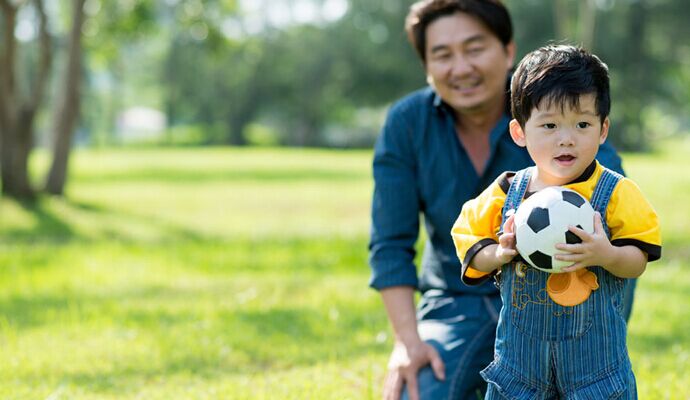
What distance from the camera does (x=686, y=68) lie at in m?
45.9

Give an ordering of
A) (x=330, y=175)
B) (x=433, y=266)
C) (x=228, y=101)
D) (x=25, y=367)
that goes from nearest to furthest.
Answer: (x=433, y=266) → (x=25, y=367) → (x=330, y=175) → (x=228, y=101)

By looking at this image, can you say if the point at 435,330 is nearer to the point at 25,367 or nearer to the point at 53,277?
the point at 25,367

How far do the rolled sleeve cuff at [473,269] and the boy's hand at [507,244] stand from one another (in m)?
0.11

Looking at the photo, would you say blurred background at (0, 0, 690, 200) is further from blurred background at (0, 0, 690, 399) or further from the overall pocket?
the overall pocket

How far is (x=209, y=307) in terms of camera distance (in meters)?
5.93

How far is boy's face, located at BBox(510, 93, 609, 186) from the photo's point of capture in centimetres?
216

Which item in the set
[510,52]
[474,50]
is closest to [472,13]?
[474,50]

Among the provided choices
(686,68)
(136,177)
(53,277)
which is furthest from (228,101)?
(53,277)

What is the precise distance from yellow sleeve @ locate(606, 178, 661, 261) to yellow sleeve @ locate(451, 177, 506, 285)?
32 cm

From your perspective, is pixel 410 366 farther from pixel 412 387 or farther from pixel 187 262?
pixel 187 262

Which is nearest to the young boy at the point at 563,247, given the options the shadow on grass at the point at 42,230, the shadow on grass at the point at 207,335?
the shadow on grass at the point at 207,335

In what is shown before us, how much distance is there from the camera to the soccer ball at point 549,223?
2090 mm

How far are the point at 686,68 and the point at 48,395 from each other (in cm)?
4724

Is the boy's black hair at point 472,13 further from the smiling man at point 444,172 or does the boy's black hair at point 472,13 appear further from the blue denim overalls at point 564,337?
the blue denim overalls at point 564,337
